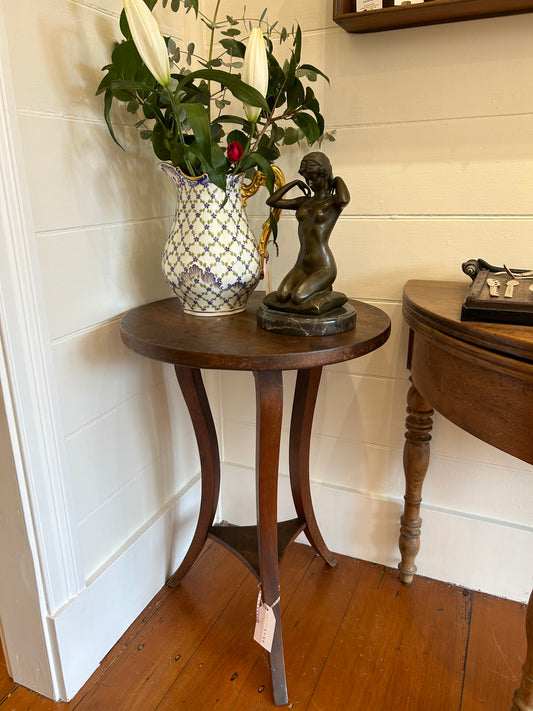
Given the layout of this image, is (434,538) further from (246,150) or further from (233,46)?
(233,46)

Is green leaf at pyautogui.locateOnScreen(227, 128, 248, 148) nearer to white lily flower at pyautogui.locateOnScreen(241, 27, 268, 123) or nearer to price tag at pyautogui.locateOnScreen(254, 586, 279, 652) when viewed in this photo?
white lily flower at pyautogui.locateOnScreen(241, 27, 268, 123)

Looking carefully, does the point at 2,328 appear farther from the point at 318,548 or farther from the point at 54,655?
the point at 318,548

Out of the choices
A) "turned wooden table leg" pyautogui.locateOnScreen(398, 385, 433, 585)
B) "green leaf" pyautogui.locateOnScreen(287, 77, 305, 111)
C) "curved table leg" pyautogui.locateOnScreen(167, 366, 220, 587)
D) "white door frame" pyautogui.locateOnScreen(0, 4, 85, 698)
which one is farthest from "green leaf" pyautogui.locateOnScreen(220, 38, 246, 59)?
"turned wooden table leg" pyautogui.locateOnScreen(398, 385, 433, 585)

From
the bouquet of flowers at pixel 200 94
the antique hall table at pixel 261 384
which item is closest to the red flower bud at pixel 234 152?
the bouquet of flowers at pixel 200 94

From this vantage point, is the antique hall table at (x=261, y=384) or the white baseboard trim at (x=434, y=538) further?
the white baseboard trim at (x=434, y=538)

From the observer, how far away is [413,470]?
1.34 meters

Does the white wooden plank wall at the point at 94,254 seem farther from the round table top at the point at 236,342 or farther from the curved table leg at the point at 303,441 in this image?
the curved table leg at the point at 303,441

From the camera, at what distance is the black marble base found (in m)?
0.98

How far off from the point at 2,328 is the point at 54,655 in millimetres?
702

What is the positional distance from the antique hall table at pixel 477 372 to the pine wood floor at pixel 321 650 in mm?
310

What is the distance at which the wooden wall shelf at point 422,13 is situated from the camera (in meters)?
1.03

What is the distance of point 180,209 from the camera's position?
1095mm

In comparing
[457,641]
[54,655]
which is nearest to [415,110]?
[457,641]

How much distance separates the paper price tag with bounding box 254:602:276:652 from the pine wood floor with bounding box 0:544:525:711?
0.13 metres
